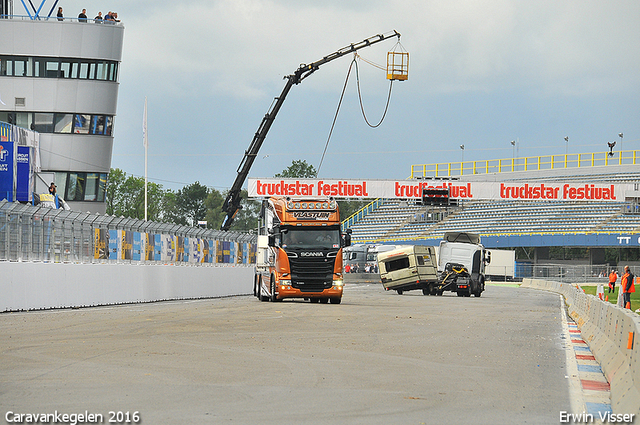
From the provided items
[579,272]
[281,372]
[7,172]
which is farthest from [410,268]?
[281,372]

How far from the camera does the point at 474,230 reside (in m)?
85.9

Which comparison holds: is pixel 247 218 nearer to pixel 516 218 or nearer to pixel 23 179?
pixel 516 218

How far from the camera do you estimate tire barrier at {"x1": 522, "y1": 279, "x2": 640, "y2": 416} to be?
7461 millimetres

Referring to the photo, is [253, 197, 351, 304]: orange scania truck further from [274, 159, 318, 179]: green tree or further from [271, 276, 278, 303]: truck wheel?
[274, 159, 318, 179]: green tree

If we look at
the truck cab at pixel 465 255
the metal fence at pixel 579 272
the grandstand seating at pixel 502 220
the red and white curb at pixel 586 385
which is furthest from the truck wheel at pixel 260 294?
the metal fence at pixel 579 272

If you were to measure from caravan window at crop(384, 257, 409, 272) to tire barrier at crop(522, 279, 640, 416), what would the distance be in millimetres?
30676

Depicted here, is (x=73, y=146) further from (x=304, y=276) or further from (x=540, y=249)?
(x=540, y=249)

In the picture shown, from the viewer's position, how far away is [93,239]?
84.1 feet

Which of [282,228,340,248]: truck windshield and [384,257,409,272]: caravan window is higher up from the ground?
[282,228,340,248]: truck windshield

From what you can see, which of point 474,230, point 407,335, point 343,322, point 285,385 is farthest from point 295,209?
point 474,230

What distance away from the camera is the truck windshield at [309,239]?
99.3ft

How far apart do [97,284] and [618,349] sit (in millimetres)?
18167

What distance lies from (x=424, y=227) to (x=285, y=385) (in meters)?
80.8

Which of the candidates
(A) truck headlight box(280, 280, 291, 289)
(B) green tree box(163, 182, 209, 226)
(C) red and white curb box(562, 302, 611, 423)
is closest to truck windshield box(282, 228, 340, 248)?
(A) truck headlight box(280, 280, 291, 289)
